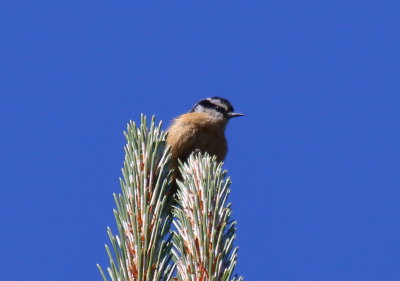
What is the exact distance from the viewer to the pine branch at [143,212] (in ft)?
6.24

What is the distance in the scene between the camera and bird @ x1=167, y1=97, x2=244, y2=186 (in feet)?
18.0

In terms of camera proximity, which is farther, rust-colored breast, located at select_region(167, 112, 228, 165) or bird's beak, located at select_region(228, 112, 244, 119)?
bird's beak, located at select_region(228, 112, 244, 119)

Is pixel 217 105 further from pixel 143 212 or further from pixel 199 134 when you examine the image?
pixel 143 212

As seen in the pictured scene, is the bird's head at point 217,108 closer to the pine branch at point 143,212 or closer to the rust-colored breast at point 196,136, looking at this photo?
the rust-colored breast at point 196,136

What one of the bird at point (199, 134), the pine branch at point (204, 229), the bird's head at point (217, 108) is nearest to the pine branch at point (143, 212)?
the pine branch at point (204, 229)

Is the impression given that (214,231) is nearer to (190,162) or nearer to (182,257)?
(182,257)

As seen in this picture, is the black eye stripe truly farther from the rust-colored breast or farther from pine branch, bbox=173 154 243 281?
pine branch, bbox=173 154 243 281

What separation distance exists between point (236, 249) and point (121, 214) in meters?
0.41

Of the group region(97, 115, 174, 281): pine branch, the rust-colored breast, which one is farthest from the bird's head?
region(97, 115, 174, 281): pine branch

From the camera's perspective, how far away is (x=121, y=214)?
209 cm

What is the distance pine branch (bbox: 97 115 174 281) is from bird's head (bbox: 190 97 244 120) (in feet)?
13.1

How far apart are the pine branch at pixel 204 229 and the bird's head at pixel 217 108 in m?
4.13

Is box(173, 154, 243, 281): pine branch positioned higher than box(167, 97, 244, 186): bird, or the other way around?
box(167, 97, 244, 186): bird

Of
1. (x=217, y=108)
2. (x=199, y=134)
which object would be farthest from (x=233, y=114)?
(x=199, y=134)
